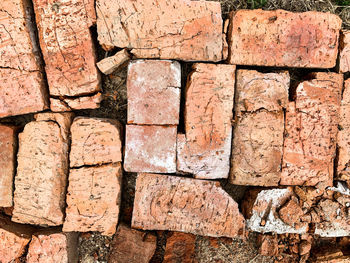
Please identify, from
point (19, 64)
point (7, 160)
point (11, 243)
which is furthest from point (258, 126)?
point (11, 243)

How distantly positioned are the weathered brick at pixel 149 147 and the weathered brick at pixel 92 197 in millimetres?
204

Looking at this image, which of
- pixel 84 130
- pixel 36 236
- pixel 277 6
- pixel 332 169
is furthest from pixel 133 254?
pixel 277 6

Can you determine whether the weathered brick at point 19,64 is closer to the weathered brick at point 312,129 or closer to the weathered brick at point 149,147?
the weathered brick at point 149,147

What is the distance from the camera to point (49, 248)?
2463 millimetres

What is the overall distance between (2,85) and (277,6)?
294 cm

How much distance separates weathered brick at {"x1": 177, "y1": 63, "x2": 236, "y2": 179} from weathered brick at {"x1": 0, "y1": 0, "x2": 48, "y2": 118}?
1.50 m

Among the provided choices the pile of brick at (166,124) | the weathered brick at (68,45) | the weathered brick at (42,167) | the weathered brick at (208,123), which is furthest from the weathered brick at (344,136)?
the weathered brick at (42,167)

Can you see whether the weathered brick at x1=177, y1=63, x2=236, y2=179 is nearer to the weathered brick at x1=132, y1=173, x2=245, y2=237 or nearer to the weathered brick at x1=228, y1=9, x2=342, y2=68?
the weathered brick at x1=132, y1=173, x2=245, y2=237

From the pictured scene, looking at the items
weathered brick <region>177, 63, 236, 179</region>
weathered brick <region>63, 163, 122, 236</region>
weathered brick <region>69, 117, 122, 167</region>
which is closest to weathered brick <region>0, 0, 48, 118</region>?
weathered brick <region>69, 117, 122, 167</region>

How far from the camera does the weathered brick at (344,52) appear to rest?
2480 millimetres

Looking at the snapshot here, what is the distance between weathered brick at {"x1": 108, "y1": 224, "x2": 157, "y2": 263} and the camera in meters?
2.48

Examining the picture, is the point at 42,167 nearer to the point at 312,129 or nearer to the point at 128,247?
the point at 128,247

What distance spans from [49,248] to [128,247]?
804mm

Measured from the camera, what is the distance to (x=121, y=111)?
8.70 feet
